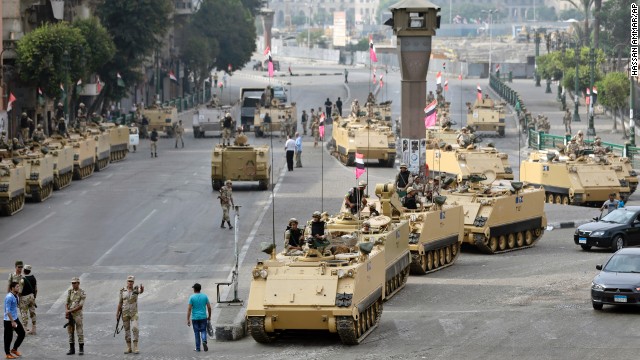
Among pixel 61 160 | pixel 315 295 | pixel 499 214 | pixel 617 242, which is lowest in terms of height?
pixel 617 242

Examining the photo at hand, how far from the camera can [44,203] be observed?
5322 cm

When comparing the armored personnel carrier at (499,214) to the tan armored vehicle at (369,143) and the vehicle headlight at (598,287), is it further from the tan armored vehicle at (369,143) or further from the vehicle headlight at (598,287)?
the tan armored vehicle at (369,143)

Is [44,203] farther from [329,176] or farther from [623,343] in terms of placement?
[623,343]

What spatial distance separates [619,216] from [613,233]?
97cm

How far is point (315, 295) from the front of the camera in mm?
28531

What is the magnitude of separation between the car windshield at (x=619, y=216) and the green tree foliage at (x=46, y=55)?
41020 millimetres

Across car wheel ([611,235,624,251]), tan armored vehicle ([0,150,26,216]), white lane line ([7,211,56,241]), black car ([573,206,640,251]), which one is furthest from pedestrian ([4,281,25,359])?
tan armored vehicle ([0,150,26,216])

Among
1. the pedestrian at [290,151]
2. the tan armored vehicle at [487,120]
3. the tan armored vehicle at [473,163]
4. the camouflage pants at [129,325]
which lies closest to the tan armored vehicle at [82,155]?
the pedestrian at [290,151]

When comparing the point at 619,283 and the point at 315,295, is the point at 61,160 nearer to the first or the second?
the point at 619,283

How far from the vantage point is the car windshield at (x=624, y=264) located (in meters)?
32.2

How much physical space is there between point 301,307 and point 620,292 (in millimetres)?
6789

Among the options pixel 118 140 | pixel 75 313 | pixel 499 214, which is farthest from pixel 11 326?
pixel 118 140

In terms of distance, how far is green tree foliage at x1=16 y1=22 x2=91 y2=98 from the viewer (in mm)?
79188

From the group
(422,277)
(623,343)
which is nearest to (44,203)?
(422,277)
